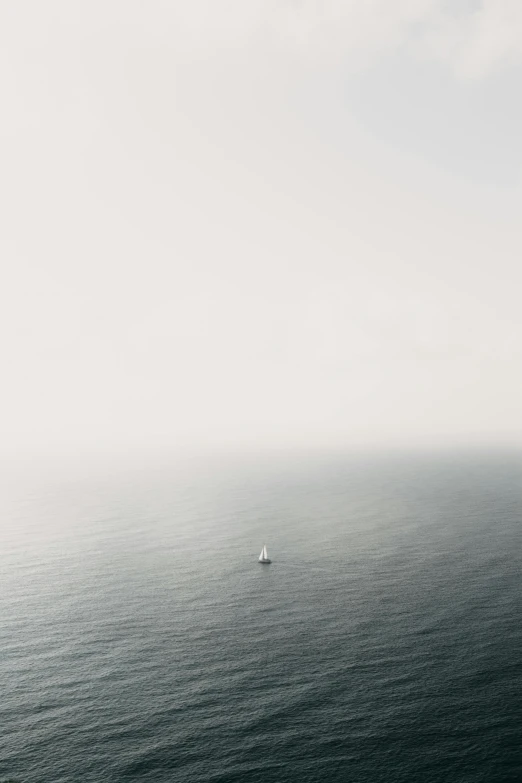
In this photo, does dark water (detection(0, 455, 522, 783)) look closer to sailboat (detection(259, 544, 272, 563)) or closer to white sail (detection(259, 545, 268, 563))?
sailboat (detection(259, 544, 272, 563))

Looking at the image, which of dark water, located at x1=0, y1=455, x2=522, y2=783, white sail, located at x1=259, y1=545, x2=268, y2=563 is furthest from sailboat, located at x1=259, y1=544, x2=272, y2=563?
dark water, located at x1=0, y1=455, x2=522, y2=783

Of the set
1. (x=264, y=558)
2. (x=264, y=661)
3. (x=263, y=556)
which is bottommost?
(x=264, y=661)

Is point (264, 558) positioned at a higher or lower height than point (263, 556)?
lower

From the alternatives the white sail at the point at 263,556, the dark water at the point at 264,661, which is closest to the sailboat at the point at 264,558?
the white sail at the point at 263,556

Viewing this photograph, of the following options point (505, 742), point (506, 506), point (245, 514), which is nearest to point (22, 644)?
point (505, 742)

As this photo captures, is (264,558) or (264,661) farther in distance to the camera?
(264,558)

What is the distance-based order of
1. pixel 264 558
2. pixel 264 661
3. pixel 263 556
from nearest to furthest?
pixel 264 661 → pixel 264 558 → pixel 263 556

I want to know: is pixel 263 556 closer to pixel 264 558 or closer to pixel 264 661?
pixel 264 558

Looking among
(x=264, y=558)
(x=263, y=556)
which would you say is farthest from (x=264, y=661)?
(x=263, y=556)

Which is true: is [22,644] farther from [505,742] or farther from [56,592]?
[505,742]

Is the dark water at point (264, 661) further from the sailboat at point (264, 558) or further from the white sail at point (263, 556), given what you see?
the white sail at point (263, 556)
